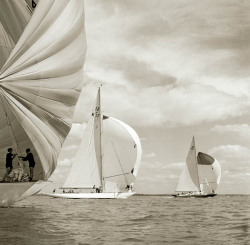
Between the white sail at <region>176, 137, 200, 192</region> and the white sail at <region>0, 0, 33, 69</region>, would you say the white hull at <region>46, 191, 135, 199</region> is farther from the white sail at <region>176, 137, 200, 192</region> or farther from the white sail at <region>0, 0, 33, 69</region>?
the white sail at <region>0, 0, 33, 69</region>

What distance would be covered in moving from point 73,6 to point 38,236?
13145 mm

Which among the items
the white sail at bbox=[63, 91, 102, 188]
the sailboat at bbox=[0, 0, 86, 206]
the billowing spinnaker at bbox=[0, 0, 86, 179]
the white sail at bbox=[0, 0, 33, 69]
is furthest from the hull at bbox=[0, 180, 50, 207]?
the white sail at bbox=[63, 91, 102, 188]

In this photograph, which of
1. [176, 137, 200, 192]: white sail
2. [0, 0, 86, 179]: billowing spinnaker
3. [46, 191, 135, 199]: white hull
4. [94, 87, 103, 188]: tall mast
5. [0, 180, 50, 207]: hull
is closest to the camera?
[0, 0, 86, 179]: billowing spinnaker

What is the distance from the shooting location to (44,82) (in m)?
19.4

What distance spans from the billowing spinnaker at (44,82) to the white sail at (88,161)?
29.9 m

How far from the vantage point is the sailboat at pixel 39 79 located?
18531 millimetres

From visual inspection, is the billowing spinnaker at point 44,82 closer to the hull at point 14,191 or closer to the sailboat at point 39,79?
the sailboat at point 39,79

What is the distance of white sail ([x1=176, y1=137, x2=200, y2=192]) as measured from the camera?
73.9m

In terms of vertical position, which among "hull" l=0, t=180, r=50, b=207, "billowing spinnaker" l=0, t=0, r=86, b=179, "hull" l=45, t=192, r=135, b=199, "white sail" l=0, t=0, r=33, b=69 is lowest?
"hull" l=0, t=180, r=50, b=207

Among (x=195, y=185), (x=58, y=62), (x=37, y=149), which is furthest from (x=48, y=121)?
(x=195, y=185)

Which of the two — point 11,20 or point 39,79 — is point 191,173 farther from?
point 39,79

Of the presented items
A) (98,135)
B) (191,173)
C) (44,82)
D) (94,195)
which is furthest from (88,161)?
(44,82)

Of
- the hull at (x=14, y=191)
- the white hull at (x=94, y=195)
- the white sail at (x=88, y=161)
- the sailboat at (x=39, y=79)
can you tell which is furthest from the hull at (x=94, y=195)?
the hull at (x=14, y=191)

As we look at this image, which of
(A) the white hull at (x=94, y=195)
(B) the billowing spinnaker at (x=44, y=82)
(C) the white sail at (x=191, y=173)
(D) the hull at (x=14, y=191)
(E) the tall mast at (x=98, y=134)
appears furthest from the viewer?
(C) the white sail at (x=191, y=173)
